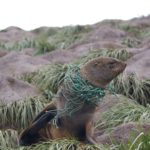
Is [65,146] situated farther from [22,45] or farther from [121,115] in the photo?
[22,45]

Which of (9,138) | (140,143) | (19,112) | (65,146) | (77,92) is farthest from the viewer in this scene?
(19,112)

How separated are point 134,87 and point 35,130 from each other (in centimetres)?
467

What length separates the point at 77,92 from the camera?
25.7 ft

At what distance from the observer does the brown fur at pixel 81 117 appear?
7863mm

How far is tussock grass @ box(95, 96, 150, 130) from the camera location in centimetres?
962

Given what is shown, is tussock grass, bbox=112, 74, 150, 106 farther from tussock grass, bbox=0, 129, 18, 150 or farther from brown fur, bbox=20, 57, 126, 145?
brown fur, bbox=20, 57, 126, 145

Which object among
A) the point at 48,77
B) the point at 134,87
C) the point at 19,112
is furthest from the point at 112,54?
the point at 19,112

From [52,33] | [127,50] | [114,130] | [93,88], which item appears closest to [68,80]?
[93,88]

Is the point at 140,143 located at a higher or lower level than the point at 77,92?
lower

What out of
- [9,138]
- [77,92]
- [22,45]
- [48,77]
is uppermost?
[77,92]

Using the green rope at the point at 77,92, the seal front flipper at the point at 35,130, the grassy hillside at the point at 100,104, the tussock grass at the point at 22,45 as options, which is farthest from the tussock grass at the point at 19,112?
the tussock grass at the point at 22,45

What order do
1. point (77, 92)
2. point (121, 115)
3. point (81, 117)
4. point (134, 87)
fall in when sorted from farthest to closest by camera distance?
1. point (134, 87)
2. point (121, 115)
3. point (81, 117)
4. point (77, 92)

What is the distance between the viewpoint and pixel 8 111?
38.5ft

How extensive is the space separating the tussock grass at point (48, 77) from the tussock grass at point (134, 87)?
1064mm
